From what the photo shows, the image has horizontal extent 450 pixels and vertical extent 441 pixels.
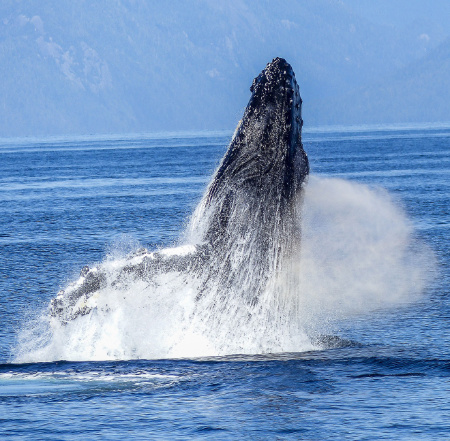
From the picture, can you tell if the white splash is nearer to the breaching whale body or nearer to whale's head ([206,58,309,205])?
the breaching whale body

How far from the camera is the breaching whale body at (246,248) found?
12.4 meters

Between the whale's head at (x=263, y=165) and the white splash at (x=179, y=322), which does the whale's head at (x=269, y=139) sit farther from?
the white splash at (x=179, y=322)

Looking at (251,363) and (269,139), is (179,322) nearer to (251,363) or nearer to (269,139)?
(251,363)

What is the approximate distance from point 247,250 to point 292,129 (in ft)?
5.60

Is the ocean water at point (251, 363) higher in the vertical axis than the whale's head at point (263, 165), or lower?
lower

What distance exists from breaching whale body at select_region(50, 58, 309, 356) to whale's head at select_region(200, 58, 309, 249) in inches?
0.5

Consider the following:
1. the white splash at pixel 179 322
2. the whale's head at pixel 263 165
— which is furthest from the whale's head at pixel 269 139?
the white splash at pixel 179 322

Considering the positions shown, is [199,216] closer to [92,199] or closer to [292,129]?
[292,129]

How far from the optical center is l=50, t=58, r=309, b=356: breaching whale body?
12.4m

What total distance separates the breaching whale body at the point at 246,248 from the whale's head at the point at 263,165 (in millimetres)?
13

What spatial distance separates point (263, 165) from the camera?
12.5 m

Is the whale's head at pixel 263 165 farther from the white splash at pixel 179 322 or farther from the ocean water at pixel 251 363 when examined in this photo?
the ocean water at pixel 251 363

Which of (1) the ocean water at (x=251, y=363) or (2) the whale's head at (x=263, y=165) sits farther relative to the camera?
(2) the whale's head at (x=263, y=165)

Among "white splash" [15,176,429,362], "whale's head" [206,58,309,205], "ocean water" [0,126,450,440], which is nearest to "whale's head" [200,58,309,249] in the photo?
"whale's head" [206,58,309,205]
